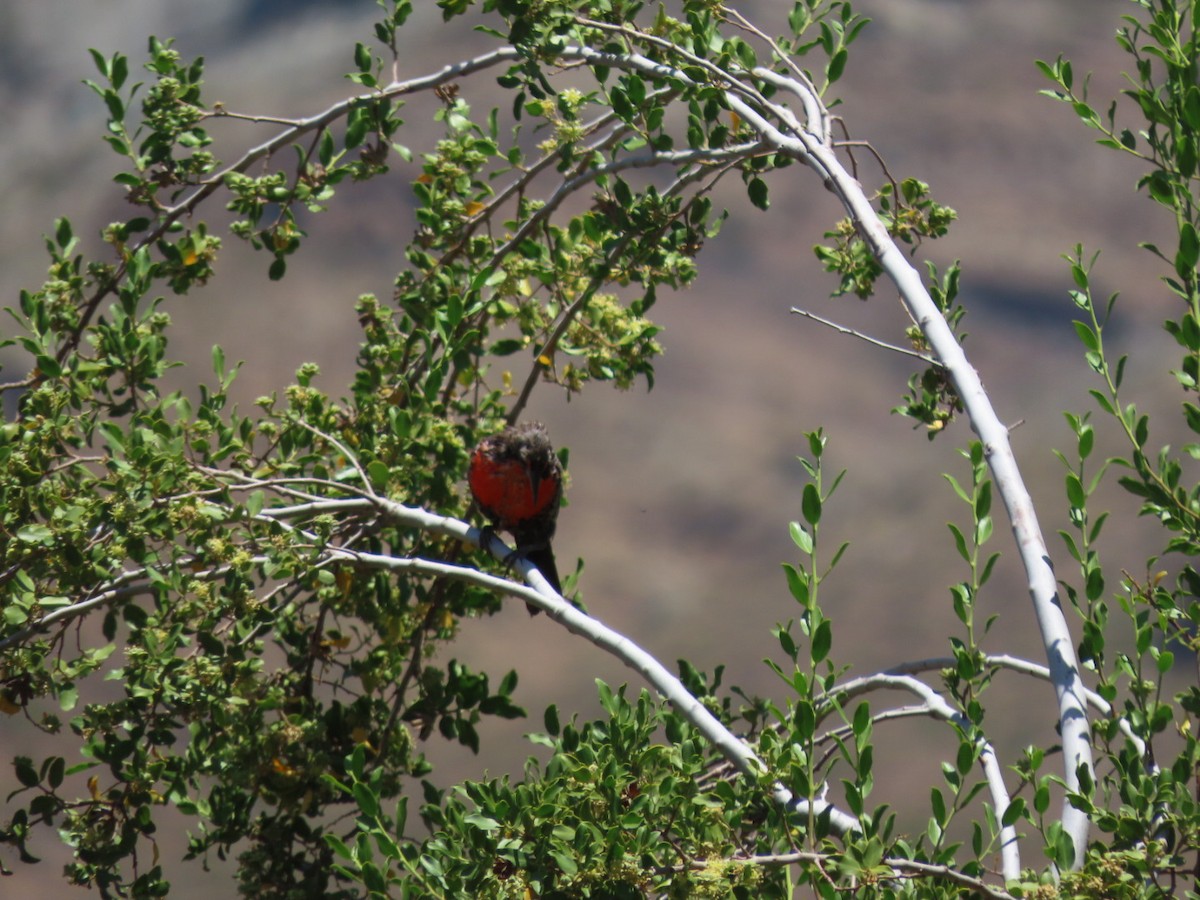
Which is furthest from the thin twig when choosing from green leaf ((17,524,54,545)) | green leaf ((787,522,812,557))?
green leaf ((17,524,54,545))

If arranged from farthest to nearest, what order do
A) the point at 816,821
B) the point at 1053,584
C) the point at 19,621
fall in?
the point at 19,621 < the point at 1053,584 < the point at 816,821

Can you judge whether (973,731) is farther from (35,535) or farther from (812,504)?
(35,535)

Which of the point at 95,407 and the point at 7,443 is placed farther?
the point at 95,407

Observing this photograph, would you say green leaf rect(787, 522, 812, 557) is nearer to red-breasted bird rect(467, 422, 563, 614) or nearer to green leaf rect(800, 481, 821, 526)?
green leaf rect(800, 481, 821, 526)

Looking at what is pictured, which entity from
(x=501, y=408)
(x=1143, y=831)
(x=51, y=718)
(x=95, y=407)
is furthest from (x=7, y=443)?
(x=1143, y=831)

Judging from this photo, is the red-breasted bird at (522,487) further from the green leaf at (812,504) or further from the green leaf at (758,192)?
the green leaf at (812,504)

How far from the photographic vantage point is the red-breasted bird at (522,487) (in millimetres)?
4355

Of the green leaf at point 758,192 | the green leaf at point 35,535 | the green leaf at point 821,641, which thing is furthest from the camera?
the green leaf at point 758,192

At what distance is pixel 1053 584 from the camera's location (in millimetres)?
2316

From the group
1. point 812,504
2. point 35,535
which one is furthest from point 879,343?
point 35,535

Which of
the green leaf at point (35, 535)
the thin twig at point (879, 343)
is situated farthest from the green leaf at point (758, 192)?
the green leaf at point (35, 535)

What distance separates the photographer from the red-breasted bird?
4.36m

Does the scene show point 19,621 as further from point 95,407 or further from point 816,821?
point 816,821

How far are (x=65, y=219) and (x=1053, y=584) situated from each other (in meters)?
2.75
